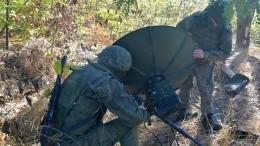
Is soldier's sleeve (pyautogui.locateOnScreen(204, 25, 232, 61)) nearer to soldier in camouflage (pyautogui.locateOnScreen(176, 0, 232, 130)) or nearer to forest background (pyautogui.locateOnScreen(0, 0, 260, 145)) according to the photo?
soldier in camouflage (pyautogui.locateOnScreen(176, 0, 232, 130))

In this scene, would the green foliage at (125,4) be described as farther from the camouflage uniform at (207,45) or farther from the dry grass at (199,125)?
the camouflage uniform at (207,45)

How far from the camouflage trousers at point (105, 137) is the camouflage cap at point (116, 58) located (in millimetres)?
623

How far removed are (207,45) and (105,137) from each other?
264 cm

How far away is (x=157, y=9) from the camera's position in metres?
10.4

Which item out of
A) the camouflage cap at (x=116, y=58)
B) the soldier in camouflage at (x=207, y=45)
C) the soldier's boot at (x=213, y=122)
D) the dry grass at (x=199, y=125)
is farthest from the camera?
the soldier in camouflage at (x=207, y=45)

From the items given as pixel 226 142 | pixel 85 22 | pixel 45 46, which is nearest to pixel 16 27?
pixel 45 46

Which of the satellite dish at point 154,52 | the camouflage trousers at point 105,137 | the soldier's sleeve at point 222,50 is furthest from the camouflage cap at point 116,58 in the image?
the soldier's sleeve at point 222,50

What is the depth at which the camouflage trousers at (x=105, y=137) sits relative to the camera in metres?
4.19

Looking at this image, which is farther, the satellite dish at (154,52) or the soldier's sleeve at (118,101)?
the satellite dish at (154,52)

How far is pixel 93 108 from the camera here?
4.11m

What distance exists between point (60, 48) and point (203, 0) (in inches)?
243

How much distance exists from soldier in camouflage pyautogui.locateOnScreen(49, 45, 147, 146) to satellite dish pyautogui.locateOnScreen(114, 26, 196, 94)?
0.36m

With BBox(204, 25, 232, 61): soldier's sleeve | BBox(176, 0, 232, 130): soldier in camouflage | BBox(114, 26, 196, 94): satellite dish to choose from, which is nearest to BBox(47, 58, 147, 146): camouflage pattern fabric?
BBox(114, 26, 196, 94): satellite dish

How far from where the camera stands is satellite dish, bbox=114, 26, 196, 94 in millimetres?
4516
